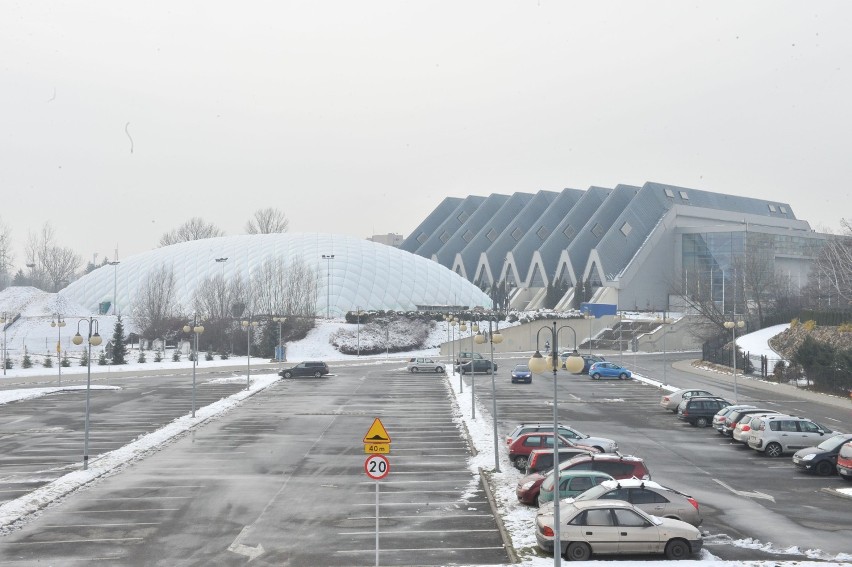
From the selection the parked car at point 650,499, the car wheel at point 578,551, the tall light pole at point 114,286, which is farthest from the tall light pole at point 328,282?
the car wheel at point 578,551

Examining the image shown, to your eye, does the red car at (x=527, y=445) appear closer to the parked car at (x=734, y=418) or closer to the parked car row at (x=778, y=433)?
the parked car row at (x=778, y=433)

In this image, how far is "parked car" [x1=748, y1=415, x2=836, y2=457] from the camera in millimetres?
27766

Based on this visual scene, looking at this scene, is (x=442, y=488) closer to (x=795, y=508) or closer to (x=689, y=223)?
(x=795, y=508)

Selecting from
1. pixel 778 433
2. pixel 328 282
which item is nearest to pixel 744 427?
pixel 778 433

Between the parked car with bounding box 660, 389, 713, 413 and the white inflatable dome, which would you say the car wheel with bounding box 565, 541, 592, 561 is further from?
the white inflatable dome

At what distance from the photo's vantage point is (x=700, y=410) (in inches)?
1384

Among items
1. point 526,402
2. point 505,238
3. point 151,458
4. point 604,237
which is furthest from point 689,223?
point 151,458

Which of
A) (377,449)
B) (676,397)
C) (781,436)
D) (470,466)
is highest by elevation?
(377,449)

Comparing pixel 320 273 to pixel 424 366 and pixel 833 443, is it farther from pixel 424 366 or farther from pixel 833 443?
pixel 833 443

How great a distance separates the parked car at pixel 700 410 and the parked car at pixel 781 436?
6777mm

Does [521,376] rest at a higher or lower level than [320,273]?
lower

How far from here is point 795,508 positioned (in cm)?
2003

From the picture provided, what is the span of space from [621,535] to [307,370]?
43455 mm

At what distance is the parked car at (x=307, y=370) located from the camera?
57.7 metres
